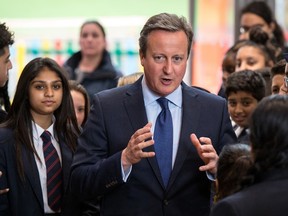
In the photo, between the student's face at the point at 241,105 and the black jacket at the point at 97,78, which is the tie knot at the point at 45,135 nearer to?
the student's face at the point at 241,105

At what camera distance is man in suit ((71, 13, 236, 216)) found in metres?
3.32

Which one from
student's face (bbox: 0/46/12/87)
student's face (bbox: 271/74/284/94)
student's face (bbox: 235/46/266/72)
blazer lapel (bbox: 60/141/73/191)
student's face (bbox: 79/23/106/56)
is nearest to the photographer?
blazer lapel (bbox: 60/141/73/191)

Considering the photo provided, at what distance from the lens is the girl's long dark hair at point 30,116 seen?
393 centimetres

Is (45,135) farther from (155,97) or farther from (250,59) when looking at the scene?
(250,59)

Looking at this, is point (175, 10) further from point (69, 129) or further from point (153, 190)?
point (153, 190)

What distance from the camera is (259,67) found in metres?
5.48

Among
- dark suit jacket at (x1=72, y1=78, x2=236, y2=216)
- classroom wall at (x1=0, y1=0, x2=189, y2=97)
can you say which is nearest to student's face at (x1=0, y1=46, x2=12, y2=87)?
dark suit jacket at (x1=72, y1=78, x2=236, y2=216)

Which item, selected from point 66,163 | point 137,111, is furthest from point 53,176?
point 137,111

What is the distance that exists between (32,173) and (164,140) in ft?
2.64

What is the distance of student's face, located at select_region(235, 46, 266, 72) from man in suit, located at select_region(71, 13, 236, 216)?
2.07 meters

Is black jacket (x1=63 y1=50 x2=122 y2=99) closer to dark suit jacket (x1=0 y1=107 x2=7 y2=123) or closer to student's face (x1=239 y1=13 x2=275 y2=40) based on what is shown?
student's face (x1=239 y1=13 x2=275 y2=40)

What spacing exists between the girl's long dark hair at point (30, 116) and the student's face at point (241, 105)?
91 cm

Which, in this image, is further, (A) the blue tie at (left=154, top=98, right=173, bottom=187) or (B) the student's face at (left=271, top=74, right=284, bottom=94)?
(B) the student's face at (left=271, top=74, right=284, bottom=94)

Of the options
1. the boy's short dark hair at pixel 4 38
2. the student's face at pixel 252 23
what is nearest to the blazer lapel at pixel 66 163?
the boy's short dark hair at pixel 4 38
